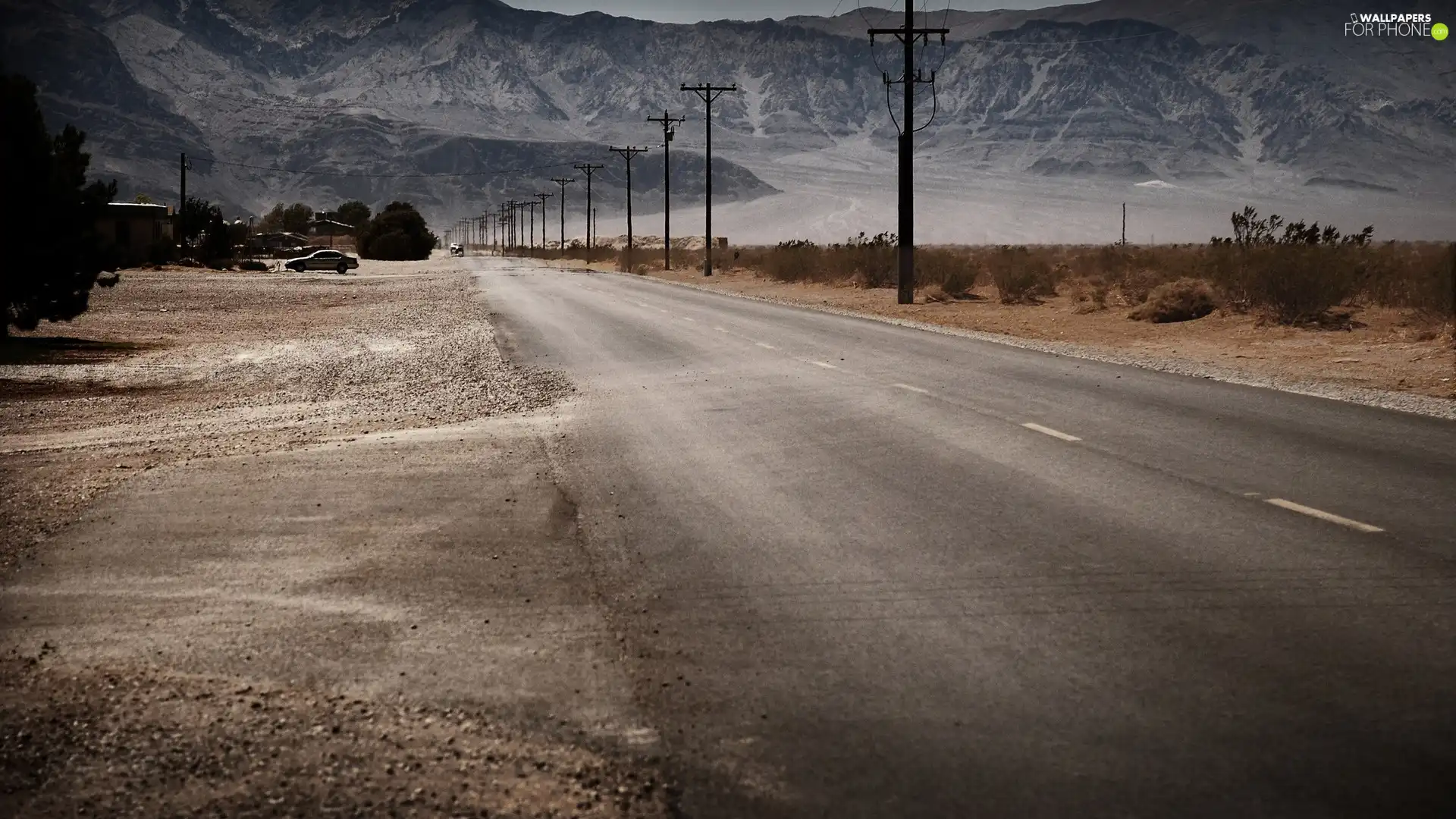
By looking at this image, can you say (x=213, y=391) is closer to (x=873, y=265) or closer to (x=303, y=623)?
(x=303, y=623)

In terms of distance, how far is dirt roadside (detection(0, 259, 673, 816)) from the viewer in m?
4.69

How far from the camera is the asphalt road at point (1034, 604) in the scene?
4727 mm

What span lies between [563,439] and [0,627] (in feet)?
21.7

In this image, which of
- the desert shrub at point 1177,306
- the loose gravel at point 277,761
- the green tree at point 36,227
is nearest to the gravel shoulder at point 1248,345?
the desert shrub at point 1177,306

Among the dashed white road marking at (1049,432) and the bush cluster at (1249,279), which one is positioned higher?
the bush cluster at (1249,279)

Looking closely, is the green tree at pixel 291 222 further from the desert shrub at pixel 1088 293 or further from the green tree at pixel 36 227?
the green tree at pixel 36 227

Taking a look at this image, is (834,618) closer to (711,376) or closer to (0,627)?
(0,627)

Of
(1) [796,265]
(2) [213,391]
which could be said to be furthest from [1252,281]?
(1) [796,265]

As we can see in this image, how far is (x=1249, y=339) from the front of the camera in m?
26.3

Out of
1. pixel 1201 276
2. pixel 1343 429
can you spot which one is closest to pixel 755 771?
pixel 1343 429

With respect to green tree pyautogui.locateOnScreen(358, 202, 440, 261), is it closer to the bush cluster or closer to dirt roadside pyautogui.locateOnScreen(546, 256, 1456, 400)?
the bush cluster

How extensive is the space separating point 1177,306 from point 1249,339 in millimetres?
4840

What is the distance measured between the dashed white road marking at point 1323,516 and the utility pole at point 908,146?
94.5ft

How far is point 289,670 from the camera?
5891mm
